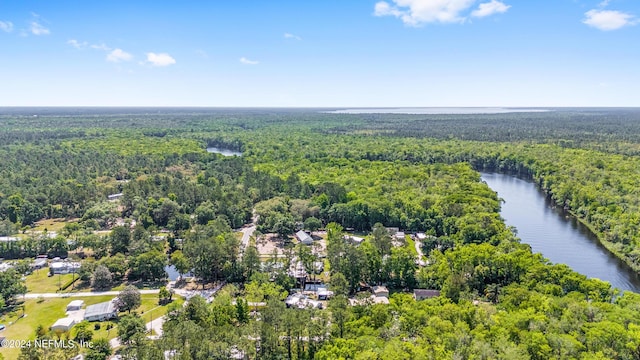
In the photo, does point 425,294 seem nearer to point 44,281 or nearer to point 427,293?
point 427,293

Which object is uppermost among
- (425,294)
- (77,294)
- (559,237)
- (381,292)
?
(425,294)

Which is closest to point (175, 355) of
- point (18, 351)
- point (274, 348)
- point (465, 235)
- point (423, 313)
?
point (274, 348)

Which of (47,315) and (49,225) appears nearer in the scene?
(47,315)

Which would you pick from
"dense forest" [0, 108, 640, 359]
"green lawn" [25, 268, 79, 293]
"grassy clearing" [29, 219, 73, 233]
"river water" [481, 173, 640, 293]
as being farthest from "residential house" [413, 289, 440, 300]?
"grassy clearing" [29, 219, 73, 233]

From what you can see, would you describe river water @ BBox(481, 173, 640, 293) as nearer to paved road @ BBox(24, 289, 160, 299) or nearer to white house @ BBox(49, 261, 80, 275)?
paved road @ BBox(24, 289, 160, 299)

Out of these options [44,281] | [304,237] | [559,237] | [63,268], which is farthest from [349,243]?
[44,281]

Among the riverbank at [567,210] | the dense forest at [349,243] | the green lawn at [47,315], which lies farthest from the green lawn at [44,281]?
the riverbank at [567,210]

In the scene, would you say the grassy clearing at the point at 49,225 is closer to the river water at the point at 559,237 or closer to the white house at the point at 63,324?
the white house at the point at 63,324
